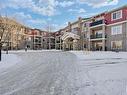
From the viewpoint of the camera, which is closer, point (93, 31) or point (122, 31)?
point (122, 31)

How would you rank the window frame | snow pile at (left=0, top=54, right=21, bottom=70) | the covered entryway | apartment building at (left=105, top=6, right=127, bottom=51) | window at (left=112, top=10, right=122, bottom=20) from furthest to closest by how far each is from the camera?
the covered entryway < the window frame < window at (left=112, top=10, right=122, bottom=20) < apartment building at (left=105, top=6, right=127, bottom=51) < snow pile at (left=0, top=54, right=21, bottom=70)

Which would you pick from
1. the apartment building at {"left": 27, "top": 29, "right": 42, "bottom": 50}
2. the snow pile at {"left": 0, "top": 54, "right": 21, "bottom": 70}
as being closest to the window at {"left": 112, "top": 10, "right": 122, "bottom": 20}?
the snow pile at {"left": 0, "top": 54, "right": 21, "bottom": 70}

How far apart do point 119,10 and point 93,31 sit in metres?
14.2

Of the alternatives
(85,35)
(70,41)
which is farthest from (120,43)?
(70,41)

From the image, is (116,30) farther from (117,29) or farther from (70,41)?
(70,41)

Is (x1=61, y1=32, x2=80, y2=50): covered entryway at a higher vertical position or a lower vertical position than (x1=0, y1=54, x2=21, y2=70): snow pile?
higher

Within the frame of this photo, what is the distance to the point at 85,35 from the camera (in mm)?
60875

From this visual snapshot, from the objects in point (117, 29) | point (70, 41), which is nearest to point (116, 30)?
point (117, 29)

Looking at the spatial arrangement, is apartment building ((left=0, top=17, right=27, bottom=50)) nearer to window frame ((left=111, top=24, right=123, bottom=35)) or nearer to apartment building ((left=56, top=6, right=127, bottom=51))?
apartment building ((left=56, top=6, right=127, bottom=51))

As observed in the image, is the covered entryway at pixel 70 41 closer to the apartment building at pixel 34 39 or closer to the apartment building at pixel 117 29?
the apartment building at pixel 117 29

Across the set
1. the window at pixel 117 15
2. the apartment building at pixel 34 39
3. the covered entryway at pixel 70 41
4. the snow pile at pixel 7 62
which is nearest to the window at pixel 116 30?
the window at pixel 117 15

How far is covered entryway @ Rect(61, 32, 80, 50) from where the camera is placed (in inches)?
2537

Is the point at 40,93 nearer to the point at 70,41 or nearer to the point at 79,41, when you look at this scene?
the point at 79,41

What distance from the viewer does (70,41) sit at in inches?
2697
